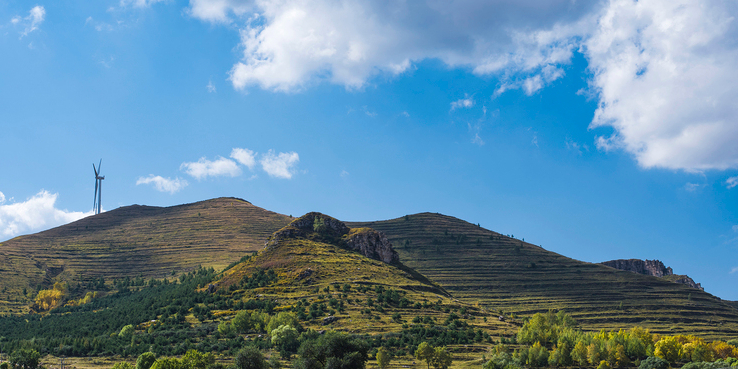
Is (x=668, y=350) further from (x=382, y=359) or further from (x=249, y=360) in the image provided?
(x=249, y=360)

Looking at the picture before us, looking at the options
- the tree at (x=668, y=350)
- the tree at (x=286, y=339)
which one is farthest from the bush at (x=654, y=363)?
the tree at (x=286, y=339)

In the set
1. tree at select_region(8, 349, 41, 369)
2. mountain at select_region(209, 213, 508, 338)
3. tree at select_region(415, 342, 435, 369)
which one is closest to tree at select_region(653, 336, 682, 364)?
mountain at select_region(209, 213, 508, 338)

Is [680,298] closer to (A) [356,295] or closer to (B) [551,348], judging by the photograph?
(B) [551,348]

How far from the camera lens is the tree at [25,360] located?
347 feet

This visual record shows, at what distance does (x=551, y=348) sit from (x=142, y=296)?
138610mm

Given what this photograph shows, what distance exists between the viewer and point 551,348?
11919 centimetres

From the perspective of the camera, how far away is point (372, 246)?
19388 cm

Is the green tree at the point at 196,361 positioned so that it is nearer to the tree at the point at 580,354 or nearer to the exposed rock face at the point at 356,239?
the tree at the point at 580,354

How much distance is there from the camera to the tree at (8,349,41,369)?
347 feet

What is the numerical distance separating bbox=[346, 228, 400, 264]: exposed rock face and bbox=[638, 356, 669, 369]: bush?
101 metres

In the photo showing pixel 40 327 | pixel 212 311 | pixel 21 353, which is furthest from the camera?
pixel 40 327

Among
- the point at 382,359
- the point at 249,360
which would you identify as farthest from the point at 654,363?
the point at 249,360

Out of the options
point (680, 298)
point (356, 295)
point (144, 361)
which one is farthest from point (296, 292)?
point (680, 298)

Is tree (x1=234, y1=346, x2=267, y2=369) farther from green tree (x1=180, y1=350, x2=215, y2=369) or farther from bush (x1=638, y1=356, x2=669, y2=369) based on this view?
bush (x1=638, y1=356, x2=669, y2=369)
